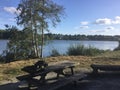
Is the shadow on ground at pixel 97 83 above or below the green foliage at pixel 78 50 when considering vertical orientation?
below

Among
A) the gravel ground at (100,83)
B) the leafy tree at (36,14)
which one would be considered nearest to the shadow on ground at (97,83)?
the gravel ground at (100,83)

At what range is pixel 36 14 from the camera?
50.3ft

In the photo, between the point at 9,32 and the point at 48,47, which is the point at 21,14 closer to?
the point at 9,32

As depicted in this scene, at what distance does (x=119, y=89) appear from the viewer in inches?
292

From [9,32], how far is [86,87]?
998 cm

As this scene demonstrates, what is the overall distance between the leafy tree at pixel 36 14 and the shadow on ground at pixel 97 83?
6929 millimetres

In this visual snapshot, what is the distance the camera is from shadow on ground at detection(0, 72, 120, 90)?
7622 mm

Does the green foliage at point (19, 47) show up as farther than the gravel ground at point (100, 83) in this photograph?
Yes

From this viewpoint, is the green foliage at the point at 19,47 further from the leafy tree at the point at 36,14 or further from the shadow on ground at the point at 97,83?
the shadow on ground at the point at 97,83

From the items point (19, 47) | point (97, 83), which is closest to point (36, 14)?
point (19, 47)

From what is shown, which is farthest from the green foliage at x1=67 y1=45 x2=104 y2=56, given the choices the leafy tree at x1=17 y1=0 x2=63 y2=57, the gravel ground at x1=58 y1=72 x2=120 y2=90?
the gravel ground at x1=58 y1=72 x2=120 y2=90

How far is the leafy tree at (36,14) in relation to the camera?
15406mm

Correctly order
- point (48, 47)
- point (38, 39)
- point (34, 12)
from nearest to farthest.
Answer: point (34, 12), point (38, 39), point (48, 47)

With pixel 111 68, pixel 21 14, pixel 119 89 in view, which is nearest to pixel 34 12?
pixel 21 14
